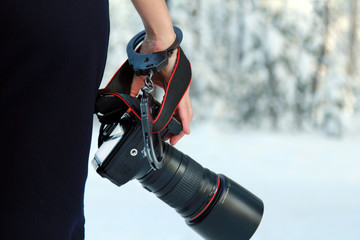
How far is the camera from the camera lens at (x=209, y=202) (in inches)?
48.6

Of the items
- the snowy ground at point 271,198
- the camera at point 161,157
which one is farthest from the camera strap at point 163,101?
the snowy ground at point 271,198

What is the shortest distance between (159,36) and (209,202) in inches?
22.7

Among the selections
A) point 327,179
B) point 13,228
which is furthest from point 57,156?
point 327,179

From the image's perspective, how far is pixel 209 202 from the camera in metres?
1.29

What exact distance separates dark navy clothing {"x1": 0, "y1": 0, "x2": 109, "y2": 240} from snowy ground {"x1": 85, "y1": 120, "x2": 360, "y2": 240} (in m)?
1.62

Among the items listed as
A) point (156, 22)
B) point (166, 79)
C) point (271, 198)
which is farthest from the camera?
point (271, 198)

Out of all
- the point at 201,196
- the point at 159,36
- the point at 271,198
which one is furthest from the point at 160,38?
the point at 271,198

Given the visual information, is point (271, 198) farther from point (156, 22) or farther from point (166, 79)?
point (156, 22)

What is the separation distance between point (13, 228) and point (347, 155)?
17.1 ft

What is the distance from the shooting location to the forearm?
836 millimetres

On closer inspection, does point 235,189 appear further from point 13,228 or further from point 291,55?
point 291,55

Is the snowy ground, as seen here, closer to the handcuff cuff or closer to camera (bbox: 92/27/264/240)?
camera (bbox: 92/27/264/240)

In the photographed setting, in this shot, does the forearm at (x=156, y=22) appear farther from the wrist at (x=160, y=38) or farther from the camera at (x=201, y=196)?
the camera at (x=201, y=196)

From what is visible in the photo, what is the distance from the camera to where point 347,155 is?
210 inches
